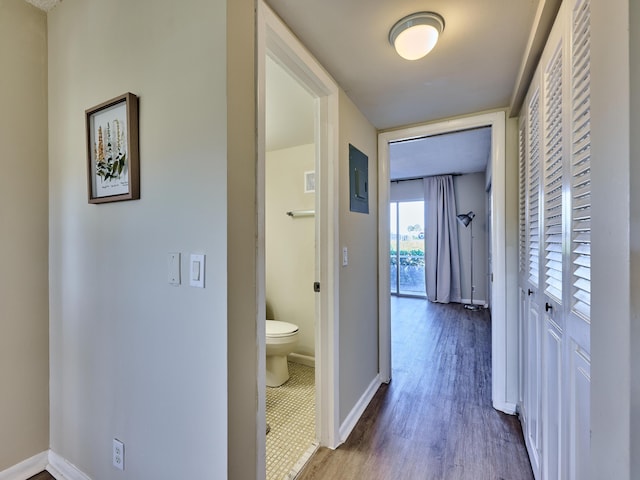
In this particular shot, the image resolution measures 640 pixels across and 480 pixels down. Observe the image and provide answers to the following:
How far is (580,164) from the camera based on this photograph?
873 millimetres

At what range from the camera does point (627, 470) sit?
0.40m

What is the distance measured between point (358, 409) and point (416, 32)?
219 cm

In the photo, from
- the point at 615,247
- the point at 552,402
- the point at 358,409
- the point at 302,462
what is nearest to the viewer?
the point at 615,247

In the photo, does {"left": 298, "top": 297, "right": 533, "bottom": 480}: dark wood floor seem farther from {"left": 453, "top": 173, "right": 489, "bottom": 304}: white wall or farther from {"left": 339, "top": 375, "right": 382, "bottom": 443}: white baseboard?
{"left": 453, "top": 173, "right": 489, "bottom": 304}: white wall

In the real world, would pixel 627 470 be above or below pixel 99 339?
above

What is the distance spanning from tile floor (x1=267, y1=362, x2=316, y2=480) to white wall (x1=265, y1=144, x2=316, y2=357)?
506 millimetres

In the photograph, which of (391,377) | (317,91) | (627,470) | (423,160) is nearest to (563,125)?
(627,470)

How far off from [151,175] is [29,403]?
4.65 feet

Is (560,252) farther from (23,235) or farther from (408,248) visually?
(408,248)

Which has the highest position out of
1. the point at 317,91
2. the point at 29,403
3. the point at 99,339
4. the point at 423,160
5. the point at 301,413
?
the point at 423,160

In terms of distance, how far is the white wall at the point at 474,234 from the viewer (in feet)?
17.6

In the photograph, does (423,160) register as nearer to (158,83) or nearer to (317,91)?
(317,91)

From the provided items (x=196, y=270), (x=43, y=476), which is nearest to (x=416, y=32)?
(x=196, y=270)

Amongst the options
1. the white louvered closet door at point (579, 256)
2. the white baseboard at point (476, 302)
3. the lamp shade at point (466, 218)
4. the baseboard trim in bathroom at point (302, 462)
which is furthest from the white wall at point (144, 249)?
the white baseboard at point (476, 302)
